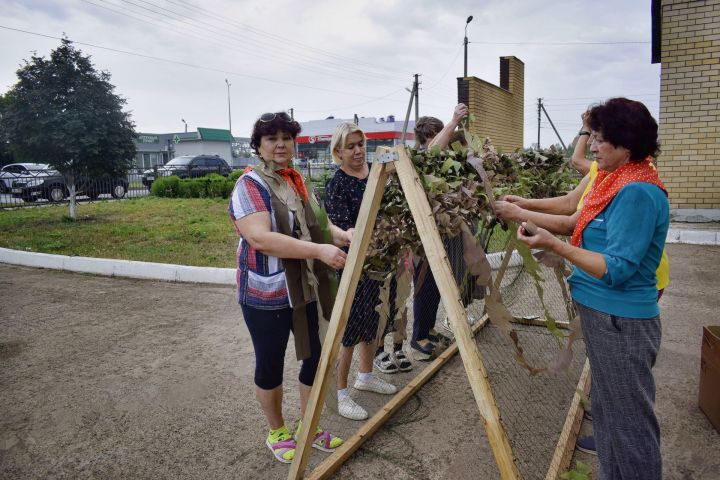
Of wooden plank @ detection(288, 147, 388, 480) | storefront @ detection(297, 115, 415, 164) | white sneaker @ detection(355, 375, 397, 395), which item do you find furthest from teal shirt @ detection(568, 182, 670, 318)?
storefront @ detection(297, 115, 415, 164)

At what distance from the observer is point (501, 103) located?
1235cm

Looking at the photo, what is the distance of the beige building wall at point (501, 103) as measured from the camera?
1061 cm

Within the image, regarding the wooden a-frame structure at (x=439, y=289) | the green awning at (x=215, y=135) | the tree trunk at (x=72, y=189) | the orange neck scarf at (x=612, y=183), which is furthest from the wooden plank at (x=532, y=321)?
the green awning at (x=215, y=135)

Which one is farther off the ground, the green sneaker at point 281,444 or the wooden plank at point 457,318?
the wooden plank at point 457,318

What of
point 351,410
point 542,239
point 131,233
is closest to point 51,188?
point 131,233

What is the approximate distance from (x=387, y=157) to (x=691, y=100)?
830cm

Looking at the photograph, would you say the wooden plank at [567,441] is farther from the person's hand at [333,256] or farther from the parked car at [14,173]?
the parked car at [14,173]

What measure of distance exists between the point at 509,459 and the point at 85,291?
5.78 meters

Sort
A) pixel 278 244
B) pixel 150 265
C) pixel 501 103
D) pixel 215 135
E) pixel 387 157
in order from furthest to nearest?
1. pixel 215 135
2. pixel 501 103
3. pixel 150 265
4. pixel 278 244
5. pixel 387 157

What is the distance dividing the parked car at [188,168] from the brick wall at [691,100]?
18.1 metres

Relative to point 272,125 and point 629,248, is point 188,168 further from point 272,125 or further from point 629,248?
point 629,248

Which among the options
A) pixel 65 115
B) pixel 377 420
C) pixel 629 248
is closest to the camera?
pixel 629 248

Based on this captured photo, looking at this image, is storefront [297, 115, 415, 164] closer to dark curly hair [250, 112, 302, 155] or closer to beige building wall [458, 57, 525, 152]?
beige building wall [458, 57, 525, 152]

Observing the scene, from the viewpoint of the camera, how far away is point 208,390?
352cm
